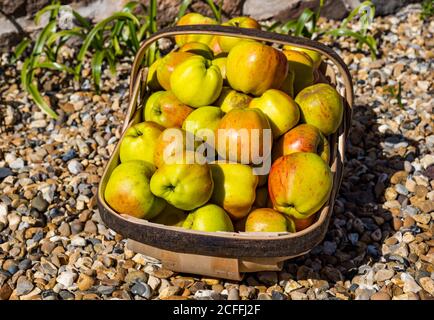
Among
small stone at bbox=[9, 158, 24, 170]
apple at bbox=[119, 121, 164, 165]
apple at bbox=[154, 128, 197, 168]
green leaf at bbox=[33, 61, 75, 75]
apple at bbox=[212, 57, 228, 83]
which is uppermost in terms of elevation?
apple at bbox=[212, 57, 228, 83]

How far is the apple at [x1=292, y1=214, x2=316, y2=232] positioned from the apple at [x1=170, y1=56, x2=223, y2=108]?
0.57 meters

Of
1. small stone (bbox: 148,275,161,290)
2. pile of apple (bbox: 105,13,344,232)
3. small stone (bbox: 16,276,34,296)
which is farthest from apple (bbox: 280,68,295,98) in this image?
small stone (bbox: 16,276,34,296)

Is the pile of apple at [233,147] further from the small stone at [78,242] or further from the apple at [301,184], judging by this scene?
the small stone at [78,242]

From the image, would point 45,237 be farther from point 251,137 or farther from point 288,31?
point 288,31

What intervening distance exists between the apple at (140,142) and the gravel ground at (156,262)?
39cm

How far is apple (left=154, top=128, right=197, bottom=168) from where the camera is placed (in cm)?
208

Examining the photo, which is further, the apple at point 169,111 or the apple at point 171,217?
the apple at point 169,111

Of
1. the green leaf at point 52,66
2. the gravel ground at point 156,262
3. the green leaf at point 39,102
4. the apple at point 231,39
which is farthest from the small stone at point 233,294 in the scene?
the green leaf at point 52,66

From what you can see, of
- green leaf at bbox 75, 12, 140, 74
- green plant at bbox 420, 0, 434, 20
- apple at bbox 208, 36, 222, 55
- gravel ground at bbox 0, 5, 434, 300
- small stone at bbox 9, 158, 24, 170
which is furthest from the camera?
green plant at bbox 420, 0, 434, 20

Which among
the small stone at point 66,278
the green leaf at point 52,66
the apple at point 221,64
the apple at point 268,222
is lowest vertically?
the small stone at point 66,278

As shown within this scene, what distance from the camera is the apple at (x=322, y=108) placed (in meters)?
2.24

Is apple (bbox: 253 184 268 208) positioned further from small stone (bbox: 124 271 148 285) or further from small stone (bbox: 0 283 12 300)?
small stone (bbox: 0 283 12 300)

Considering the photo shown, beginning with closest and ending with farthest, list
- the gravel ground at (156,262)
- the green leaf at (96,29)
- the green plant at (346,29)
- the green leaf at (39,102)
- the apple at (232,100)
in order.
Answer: the gravel ground at (156,262)
the apple at (232,100)
the green leaf at (39,102)
the green leaf at (96,29)
the green plant at (346,29)

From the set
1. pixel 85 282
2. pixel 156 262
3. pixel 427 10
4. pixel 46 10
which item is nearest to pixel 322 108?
pixel 156 262
